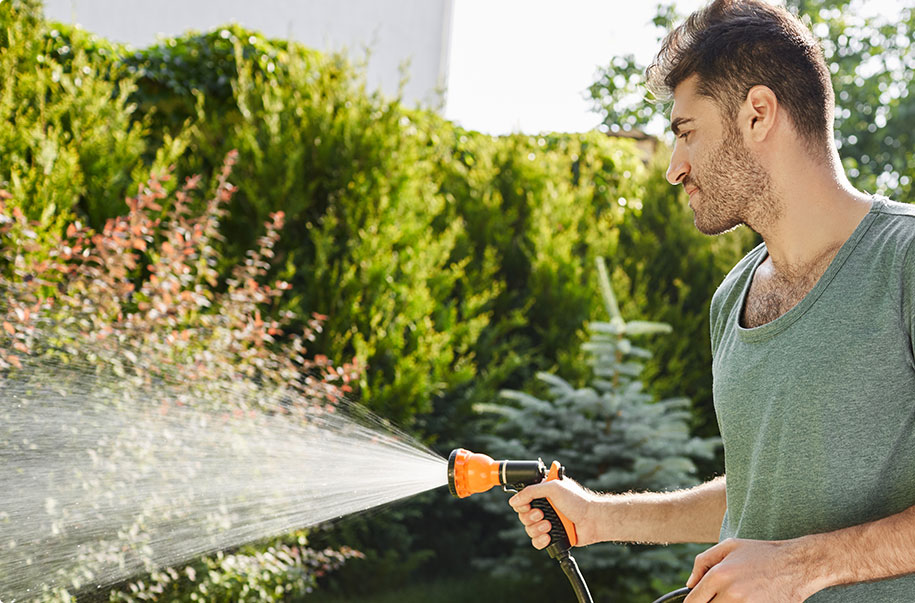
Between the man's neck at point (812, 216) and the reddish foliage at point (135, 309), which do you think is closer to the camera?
the man's neck at point (812, 216)

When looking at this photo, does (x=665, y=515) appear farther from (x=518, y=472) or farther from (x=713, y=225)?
(x=713, y=225)

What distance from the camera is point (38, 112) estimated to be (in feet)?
14.4

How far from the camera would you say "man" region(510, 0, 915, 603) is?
4.51 feet

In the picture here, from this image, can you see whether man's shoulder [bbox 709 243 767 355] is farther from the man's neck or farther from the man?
the man's neck

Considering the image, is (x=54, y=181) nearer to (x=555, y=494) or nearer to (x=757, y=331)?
(x=555, y=494)

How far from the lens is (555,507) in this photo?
1.92 m

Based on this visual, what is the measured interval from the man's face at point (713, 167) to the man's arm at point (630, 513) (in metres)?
0.63

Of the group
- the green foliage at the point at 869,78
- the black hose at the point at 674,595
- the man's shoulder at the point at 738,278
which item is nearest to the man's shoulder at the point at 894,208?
the man's shoulder at the point at 738,278

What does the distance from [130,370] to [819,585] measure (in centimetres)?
317

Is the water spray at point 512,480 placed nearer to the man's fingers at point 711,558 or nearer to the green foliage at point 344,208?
the man's fingers at point 711,558

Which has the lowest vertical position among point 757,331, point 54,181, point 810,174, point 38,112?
point 757,331

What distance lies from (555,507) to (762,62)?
1060mm

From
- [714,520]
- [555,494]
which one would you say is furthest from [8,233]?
[714,520]

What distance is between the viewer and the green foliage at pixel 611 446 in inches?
195
